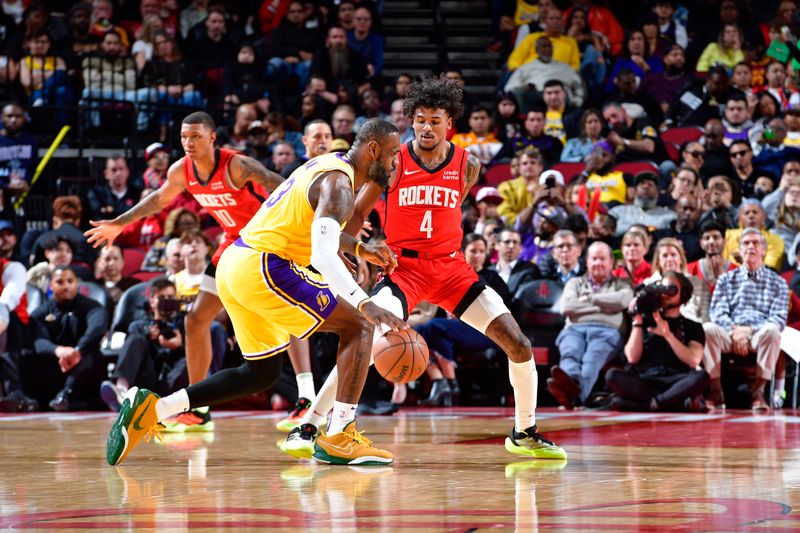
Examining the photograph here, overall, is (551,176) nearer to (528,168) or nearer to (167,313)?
(528,168)

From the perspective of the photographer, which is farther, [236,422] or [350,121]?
[350,121]

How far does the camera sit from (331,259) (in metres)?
4.94

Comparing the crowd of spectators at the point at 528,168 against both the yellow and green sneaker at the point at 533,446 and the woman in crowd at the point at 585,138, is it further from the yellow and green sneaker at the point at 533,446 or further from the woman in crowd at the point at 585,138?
the yellow and green sneaker at the point at 533,446

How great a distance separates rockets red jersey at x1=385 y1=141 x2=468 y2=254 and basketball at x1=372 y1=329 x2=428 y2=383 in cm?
Answer: 64

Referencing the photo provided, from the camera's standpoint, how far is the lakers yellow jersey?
5.37 m

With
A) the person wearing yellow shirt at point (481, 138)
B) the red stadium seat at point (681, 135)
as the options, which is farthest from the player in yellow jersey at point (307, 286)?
the red stadium seat at point (681, 135)

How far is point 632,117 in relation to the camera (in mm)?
12797

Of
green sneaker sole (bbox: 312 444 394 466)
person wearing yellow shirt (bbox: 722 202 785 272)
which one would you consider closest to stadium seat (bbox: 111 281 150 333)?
green sneaker sole (bbox: 312 444 394 466)

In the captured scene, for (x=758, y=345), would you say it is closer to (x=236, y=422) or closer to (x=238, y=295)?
(x=236, y=422)

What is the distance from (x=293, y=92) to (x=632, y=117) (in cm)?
425

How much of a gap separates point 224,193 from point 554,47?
8.28m

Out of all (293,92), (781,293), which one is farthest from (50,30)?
(781,293)

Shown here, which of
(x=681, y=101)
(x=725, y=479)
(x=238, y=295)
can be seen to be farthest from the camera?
(x=681, y=101)

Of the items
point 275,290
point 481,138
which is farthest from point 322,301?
point 481,138
